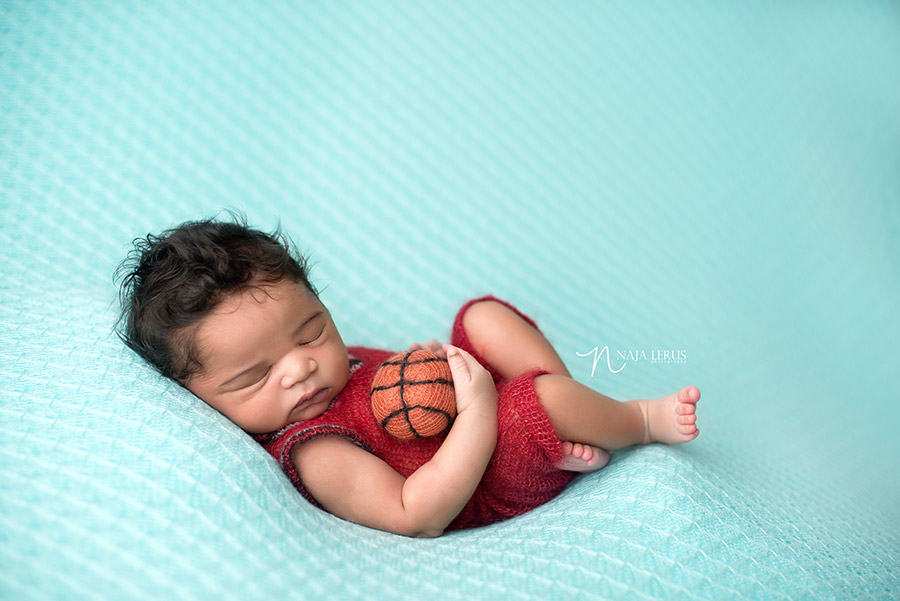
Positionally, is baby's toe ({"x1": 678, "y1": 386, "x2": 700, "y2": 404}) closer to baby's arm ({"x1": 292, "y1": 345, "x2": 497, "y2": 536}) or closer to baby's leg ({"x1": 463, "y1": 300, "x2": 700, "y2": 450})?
baby's leg ({"x1": 463, "y1": 300, "x2": 700, "y2": 450})

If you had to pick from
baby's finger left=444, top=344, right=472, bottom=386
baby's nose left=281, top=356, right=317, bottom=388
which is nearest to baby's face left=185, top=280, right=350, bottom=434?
baby's nose left=281, top=356, right=317, bottom=388

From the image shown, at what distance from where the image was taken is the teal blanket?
0.84m

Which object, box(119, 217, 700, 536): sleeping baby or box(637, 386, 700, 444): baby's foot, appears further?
box(637, 386, 700, 444): baby's foot

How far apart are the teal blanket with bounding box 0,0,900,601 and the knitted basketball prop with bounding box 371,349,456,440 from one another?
0.50ft

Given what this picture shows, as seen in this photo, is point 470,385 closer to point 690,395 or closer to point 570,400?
point 570,400

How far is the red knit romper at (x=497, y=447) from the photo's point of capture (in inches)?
36.8

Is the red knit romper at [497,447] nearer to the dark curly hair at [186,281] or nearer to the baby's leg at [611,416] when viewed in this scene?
Result: the baby's leg at [611,416]

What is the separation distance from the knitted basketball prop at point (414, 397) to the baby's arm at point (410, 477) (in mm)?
27

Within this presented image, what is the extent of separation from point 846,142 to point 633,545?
1.62 meters

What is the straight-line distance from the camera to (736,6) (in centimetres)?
200

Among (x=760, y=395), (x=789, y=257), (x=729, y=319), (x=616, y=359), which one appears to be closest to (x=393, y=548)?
(x=616, y=359)

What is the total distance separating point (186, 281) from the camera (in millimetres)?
915

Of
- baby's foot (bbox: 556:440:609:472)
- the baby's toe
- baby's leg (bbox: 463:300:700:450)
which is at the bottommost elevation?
baby's foot (bbox: 556:440:609:472)

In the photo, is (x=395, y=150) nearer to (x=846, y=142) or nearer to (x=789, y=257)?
(x=789, y=257)
